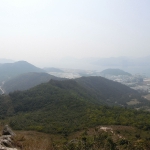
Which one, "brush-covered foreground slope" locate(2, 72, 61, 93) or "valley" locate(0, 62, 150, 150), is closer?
"valley" locate(0, 62, 150, 150)

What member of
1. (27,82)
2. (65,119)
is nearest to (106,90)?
(27,82)

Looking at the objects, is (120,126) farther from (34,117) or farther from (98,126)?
(34,117)

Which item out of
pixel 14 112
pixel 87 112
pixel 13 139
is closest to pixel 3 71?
pixel 14 112

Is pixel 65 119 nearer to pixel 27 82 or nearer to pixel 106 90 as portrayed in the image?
pixel 106 90

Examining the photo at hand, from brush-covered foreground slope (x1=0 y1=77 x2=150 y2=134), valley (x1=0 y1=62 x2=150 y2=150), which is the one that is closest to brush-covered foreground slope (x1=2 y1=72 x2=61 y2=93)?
valley (x1=0 y1=62 x2=150 y2=150)

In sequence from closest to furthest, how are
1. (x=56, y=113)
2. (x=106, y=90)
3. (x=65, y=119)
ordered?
(x=65, y=119) → (x=56, y=113) → (x=106, y=90)

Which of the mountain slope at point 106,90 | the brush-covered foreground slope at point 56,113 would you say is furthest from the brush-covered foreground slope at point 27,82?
the brush-covered foreground slope at point 56,113

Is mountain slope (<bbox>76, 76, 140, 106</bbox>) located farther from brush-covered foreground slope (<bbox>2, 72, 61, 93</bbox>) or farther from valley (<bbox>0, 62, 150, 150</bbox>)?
valley (<bbox>0, 62, 150, 150</bbox>)

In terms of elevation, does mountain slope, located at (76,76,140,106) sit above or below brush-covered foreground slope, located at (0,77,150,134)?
below

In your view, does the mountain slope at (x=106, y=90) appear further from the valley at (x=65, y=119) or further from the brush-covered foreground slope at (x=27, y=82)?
the valley at (x=65, y=119)
